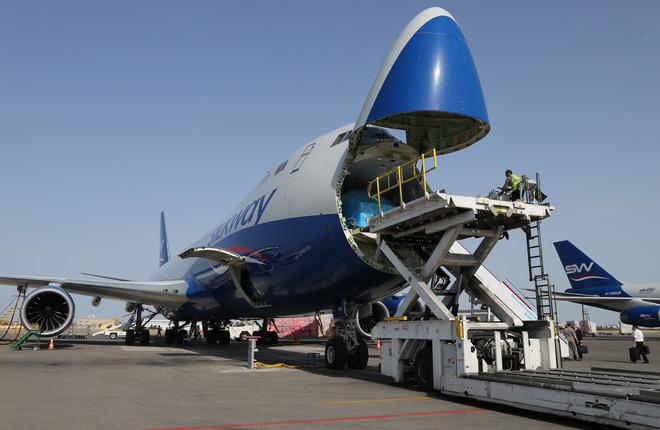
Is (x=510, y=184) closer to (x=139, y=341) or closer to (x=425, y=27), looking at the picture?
(x=425, y=27)

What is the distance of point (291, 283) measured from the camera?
41.4 feet

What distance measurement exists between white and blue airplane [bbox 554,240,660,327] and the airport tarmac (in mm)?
28111

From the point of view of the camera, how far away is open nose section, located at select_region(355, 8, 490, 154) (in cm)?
924

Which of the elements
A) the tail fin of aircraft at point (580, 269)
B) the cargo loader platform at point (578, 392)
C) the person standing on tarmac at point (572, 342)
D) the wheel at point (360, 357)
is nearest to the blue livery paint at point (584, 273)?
the tail fin of aircraft at point (580, 269)

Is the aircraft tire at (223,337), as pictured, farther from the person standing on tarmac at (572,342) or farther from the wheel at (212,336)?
the person standing on tarmac at (572,342)

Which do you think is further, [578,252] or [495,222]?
[578,252]

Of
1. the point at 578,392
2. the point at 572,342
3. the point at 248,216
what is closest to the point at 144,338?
the point at 248,216

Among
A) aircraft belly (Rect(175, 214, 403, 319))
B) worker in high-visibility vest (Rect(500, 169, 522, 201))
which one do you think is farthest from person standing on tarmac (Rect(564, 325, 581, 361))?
worker in high-visibility vest (Rect(500, 169, 522, 201))

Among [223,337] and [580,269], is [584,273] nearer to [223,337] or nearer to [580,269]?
[580,269]

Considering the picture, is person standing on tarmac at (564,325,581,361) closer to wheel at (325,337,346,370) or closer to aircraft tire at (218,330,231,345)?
wheel at (325,337,346,370)

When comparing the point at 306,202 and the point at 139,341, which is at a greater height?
the point at 306,202

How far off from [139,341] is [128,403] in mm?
20576

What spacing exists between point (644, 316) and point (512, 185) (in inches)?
1100

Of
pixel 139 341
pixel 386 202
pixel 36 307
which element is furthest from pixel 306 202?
pixel 139 341
